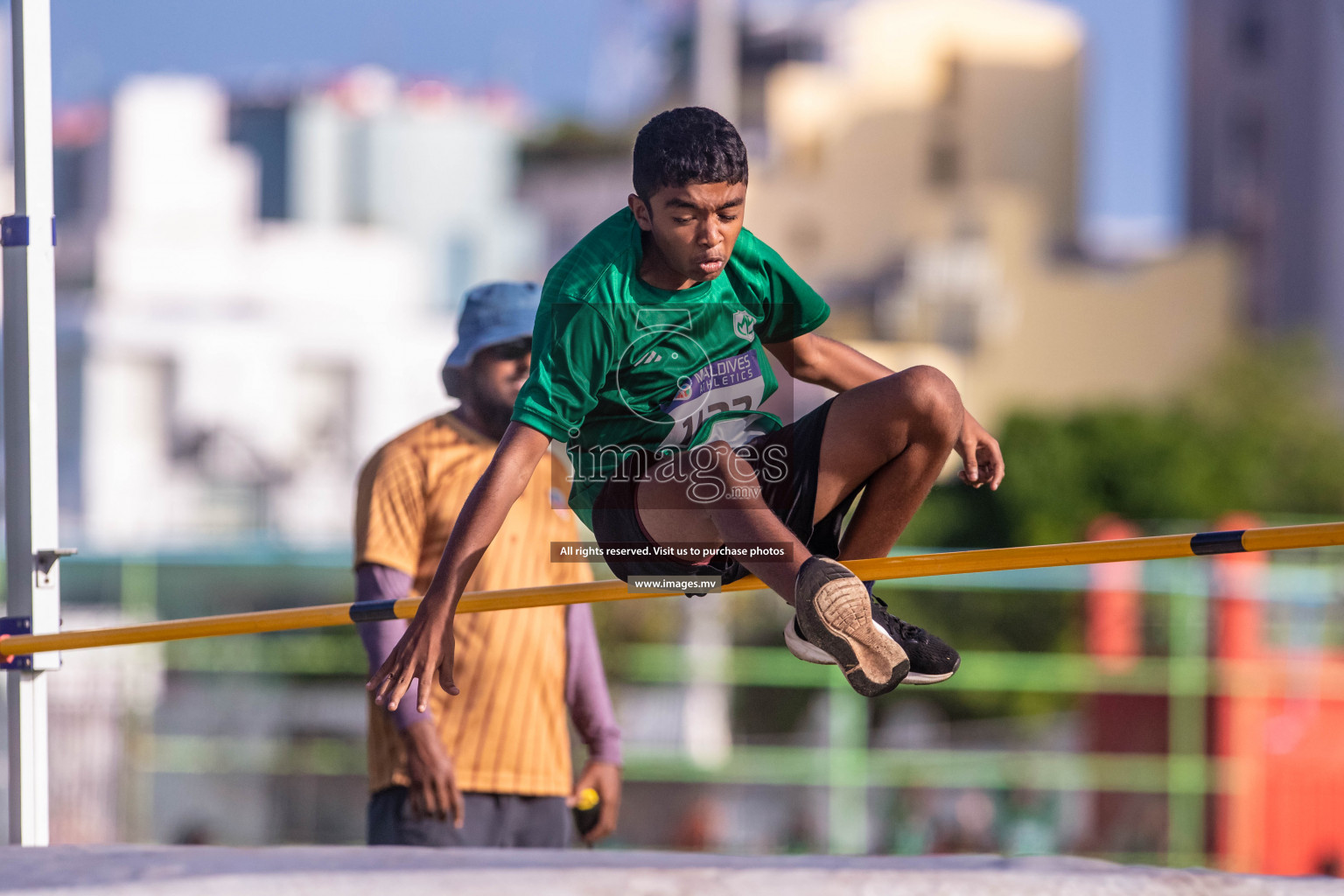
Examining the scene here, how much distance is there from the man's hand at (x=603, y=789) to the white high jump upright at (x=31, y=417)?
1.23 meters

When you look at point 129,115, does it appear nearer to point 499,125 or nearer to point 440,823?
point 499,125

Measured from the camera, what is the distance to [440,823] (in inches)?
142

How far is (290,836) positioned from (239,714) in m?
1.27

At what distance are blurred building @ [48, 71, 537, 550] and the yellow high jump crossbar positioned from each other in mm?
21141

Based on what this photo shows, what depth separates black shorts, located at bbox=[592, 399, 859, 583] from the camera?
3.00 metres

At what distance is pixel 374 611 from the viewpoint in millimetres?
3236

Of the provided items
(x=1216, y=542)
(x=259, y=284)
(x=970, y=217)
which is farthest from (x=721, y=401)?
(x=970, y=217)

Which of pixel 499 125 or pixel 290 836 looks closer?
pixel 290 836

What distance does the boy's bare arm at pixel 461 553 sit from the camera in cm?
286

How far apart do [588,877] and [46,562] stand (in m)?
1.63

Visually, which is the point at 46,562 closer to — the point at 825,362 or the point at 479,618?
the point at 479,618

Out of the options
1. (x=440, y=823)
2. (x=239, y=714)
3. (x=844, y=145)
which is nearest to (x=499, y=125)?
(x=844, y=145)

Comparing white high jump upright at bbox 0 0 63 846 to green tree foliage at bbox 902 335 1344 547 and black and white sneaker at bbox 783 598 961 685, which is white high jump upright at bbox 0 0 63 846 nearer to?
black and white sneaker at bbox 783 598 961 685

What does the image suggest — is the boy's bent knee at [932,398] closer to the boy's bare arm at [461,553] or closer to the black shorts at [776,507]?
the black shorts at [776,507]
